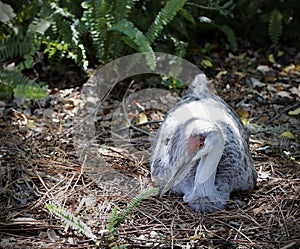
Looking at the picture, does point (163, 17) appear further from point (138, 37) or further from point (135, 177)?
point (135, 177)

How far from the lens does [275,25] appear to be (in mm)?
7430

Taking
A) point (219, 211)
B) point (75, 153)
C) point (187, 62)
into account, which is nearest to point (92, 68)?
point (187, 62)

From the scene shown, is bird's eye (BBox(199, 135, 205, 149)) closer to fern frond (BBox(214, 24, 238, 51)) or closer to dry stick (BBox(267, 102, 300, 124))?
dry stick (BBox(267, 102, 300, 124))

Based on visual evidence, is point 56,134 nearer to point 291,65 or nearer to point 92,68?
point 92,68

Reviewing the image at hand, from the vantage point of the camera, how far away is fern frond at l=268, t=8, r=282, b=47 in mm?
7368

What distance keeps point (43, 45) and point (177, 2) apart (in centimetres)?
187

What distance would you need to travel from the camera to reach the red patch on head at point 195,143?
4438 millimetres

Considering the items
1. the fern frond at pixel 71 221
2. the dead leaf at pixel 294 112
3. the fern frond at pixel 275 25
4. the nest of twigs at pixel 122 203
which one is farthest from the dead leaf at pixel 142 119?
the fern frond at pixel 275 25

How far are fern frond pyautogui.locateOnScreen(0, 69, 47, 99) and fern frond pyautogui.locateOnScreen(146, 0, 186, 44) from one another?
1.52 meters

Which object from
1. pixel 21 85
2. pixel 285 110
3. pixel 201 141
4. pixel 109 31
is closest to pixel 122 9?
pixel 109 31

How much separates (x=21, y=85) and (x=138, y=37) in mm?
1417

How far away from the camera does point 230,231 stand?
4.25 meters

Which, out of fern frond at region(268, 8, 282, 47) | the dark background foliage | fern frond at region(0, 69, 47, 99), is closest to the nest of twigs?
fern frond at region(0, 69, 47, 99)

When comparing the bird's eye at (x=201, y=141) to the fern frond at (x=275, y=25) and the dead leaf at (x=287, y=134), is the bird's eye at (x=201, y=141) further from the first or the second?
the fern frond at (x=275, y=25)
